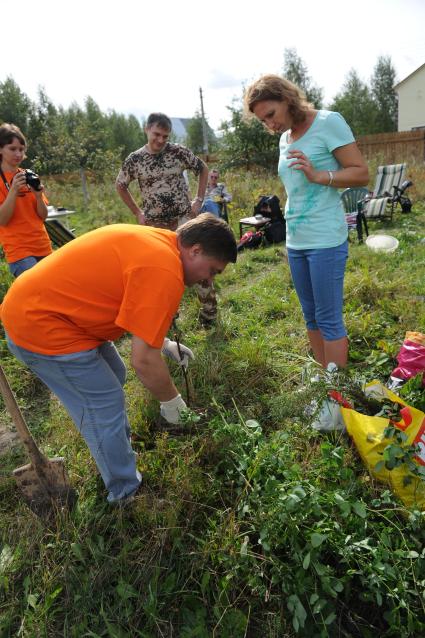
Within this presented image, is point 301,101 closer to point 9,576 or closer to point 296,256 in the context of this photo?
point 296,256

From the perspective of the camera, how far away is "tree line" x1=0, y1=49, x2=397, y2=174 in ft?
54.1

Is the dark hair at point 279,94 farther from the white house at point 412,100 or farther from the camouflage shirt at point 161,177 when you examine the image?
the white house at point 412,100

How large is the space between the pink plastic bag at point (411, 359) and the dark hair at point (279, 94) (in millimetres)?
1326

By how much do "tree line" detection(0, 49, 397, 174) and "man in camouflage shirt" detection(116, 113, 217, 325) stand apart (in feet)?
4.31

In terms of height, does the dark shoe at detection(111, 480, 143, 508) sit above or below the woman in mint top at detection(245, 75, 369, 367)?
below

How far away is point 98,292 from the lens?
1562mm

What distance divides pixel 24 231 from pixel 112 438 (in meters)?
1.95

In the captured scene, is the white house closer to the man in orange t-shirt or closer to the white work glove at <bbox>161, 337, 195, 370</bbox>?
the white work glove at <bbox>161, 337, 195, 370</bbox>

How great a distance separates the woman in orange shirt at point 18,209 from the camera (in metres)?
2.78

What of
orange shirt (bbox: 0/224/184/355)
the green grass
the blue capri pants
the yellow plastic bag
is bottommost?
the green grass

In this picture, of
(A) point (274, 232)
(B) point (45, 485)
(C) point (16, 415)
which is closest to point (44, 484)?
(B) point (45, 485)

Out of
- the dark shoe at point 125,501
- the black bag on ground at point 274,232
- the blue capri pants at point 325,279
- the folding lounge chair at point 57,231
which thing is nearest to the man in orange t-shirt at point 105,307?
the dark shoe at point 125,501

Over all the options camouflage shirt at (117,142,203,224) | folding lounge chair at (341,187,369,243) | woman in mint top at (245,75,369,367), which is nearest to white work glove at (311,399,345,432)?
woman in mint top at (245,75,369,367)

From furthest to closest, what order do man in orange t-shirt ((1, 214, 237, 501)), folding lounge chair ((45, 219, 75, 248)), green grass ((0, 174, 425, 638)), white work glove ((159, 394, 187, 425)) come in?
folding lounge chair ((45, 219, 75, 248)) → white work glove ((159, 394, 187, 425)) → man in orange t-shirt ((1, 214, 237, 501)) → green grass ((0, 174, 425, 638))
